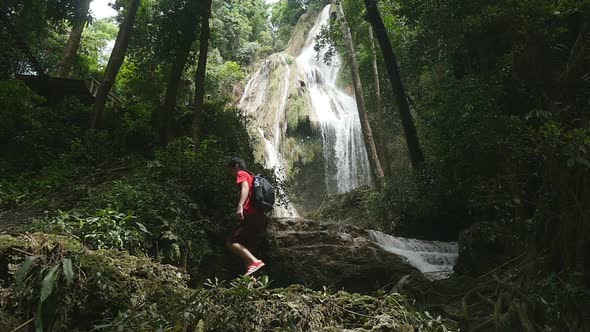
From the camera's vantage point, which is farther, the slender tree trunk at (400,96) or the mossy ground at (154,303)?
the slender tree trunk at (400,96)

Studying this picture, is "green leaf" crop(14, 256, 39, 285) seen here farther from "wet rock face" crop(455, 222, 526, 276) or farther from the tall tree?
the tall tree

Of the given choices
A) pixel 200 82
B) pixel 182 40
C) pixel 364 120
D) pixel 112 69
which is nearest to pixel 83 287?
pixel 200 82

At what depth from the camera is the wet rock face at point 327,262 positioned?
276 inches

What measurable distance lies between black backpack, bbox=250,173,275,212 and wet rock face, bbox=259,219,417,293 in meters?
1.88

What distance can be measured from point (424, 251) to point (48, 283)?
29.3ft

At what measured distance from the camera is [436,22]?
8.27 m

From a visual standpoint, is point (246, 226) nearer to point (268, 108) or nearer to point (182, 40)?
point (182, 40)

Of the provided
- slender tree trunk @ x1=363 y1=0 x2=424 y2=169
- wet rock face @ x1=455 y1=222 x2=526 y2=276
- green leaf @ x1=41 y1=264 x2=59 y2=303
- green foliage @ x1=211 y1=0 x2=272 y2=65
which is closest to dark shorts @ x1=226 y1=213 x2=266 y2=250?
green leaf @ x1=41 y1=264 x2=59 y2=303

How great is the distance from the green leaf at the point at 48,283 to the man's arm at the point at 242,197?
2.18 m

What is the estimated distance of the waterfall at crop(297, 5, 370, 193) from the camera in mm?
20141

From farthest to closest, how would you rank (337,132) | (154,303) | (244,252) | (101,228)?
(337,132) < (244,252) < (101,228) < (154,303)

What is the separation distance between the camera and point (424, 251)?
10.4m

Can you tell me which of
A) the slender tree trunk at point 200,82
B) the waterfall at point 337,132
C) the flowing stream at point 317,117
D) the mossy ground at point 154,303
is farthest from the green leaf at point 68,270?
the waterfall at point 337,132

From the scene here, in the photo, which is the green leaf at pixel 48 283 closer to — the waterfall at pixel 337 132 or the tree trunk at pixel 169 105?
the tree trunk at pixel 169 105
